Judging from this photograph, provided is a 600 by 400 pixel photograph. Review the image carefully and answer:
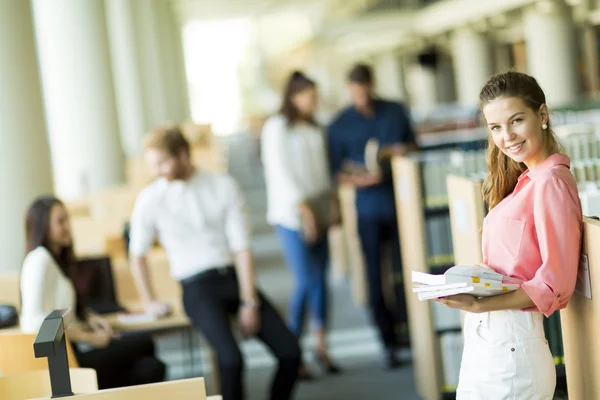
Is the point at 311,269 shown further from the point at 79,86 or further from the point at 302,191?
the point at 79,86

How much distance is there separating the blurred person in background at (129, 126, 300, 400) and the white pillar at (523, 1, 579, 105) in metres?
13.5

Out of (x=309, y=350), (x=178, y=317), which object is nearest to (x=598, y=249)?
A: (x=178, y=317)

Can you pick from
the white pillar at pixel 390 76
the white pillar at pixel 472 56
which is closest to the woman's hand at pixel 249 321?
the white pillar at pixel 472 56

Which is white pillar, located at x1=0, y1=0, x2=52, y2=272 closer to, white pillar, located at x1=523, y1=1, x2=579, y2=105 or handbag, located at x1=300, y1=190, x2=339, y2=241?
handbag, located at x1=300, y1=190, x2=339, y2=241

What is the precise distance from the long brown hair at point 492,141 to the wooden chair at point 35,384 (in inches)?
49.2

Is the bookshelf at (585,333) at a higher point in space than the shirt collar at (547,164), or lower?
lower

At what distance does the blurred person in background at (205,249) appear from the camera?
4098 millimetres

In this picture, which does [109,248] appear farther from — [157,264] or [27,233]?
[27,233]

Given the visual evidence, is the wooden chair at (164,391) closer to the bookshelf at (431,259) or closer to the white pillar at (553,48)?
the bookshelf at (431,259)

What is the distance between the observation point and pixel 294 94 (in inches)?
207

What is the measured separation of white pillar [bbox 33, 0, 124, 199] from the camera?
9352 millimetres

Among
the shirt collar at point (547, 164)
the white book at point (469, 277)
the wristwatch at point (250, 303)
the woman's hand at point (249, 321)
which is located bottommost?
the woman's hand at point (249, 321)

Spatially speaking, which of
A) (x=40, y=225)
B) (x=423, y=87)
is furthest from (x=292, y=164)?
(x=423, y=87)

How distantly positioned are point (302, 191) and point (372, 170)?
17.7 inches
